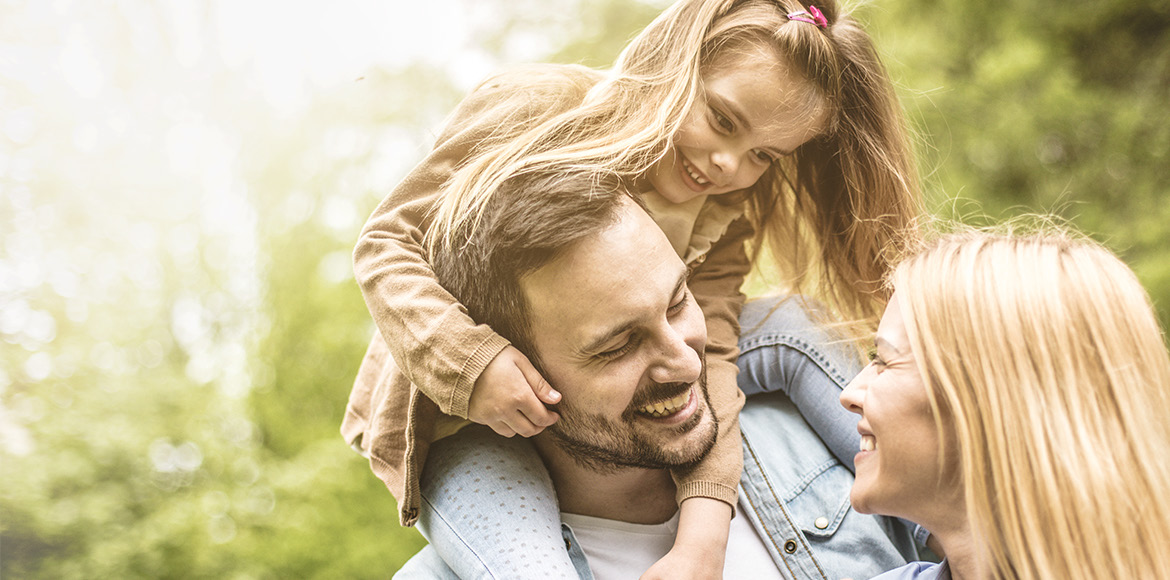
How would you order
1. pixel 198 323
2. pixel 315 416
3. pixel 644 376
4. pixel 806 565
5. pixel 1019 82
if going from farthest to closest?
pixel 198 323
pixel 315 416
pixel 1019 82
pixel 806 565
pixel 644 376

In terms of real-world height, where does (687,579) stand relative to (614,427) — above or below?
below

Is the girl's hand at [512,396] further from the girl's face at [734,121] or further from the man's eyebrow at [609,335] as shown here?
the girl's face at [734,121]

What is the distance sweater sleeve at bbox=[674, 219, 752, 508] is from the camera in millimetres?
1366

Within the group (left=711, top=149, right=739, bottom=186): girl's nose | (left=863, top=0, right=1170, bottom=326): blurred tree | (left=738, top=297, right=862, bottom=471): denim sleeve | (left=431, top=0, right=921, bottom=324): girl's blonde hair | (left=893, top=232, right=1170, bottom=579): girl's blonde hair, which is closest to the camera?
(left=893, top=232, right=1170, bottom=579): girl's blonde hair

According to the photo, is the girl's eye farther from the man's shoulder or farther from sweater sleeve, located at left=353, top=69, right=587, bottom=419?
the man's shoulder

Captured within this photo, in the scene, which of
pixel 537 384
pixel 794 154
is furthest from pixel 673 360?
pixel 794 154

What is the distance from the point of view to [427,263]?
1328mm

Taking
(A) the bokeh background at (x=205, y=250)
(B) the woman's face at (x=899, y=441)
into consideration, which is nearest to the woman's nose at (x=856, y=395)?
(B) the woman's face at (x=899, y=441)

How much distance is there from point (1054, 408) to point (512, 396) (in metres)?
0.68

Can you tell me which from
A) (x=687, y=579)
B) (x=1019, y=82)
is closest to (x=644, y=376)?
(x=687, y=579)

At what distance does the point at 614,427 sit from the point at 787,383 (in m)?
0.53

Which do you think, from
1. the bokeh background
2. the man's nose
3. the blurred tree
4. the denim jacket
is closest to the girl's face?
the man's nose

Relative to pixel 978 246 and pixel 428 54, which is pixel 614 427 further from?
pixel 428 54

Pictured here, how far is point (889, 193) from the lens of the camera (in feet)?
4.91
